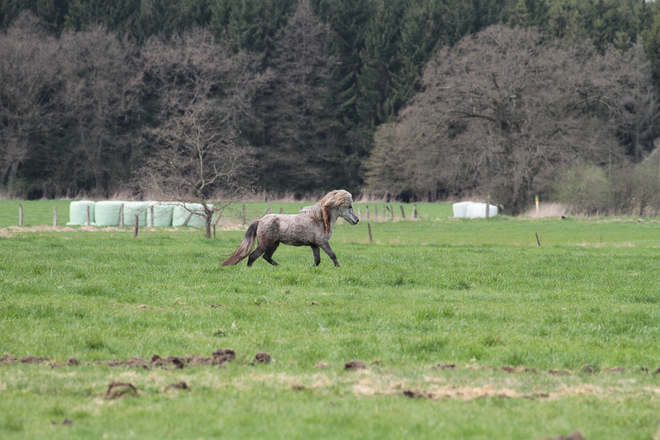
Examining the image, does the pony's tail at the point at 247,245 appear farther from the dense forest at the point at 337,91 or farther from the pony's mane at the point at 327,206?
the dense forest at the point at 337,91

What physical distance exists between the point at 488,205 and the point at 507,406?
55660mm

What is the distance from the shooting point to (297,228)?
726 inches

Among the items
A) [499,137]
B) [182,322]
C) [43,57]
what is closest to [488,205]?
[499,137]

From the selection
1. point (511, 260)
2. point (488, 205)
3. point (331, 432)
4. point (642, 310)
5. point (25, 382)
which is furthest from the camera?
point (488, 205)

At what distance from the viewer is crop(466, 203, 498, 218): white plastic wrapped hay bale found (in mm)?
63184

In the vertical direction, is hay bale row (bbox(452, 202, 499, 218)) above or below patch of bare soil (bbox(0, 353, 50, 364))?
above

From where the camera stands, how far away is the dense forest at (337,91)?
6231 centimetres

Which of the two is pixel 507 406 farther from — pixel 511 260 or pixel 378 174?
pixel 378 174

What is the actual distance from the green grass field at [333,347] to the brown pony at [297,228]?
61 cm

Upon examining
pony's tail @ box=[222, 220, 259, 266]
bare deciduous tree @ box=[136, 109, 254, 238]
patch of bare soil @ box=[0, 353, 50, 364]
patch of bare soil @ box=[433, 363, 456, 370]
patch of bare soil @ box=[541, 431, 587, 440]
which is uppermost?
bare deciduous tree @ box=[136, 109, 254, 238]

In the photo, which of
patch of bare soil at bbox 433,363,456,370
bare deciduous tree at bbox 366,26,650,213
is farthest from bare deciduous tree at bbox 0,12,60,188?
patch of bare soil at bbox 433,363,456,370

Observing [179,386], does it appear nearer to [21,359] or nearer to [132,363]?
[132,363]

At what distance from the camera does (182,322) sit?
11.6 metres

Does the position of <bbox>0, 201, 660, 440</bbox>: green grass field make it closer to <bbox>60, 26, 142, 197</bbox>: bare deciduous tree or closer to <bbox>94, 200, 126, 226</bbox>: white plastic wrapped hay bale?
<bbox>94, 200, 126, 226</bbox>: white plastic wrapped hay bale
